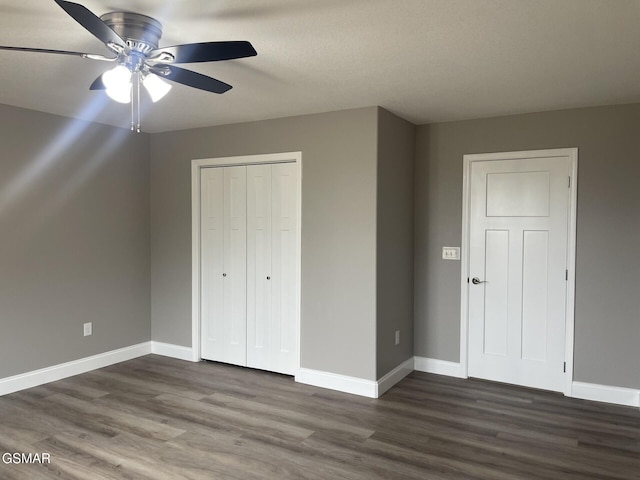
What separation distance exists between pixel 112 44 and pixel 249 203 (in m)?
2.58

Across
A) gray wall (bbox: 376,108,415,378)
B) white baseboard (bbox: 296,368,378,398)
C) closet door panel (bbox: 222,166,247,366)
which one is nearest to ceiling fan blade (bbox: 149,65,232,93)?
gray wall (bbox: 376,108,415,378)

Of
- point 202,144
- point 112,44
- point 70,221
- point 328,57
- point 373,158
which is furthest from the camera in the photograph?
point 202,144

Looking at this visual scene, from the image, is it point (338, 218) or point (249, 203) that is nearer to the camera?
point (338, 218)

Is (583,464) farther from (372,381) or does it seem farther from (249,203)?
(249,203)

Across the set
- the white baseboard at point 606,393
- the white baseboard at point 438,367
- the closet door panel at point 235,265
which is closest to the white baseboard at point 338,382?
the closet door panel at point 235,265

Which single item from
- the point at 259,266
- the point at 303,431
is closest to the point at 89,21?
the point at 303,431

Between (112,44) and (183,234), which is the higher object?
(112,44)

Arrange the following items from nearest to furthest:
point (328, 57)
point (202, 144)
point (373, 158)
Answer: point (328, 57) → point (373, 158) → point (202, 144)

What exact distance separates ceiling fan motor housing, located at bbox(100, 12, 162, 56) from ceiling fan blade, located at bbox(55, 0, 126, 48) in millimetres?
125

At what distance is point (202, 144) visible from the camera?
4938mm

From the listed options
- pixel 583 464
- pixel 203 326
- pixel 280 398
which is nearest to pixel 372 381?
Result: pixel 280 398

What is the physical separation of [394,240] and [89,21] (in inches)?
118

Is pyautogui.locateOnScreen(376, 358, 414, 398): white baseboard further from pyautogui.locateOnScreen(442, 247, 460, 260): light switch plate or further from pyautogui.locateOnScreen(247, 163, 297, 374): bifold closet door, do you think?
pyautogui.locateOnScreen(442, 247, 460, 260): light switch plate

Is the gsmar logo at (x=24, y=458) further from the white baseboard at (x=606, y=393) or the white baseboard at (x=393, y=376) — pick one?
the white baseboard at (x=606, y=393)
